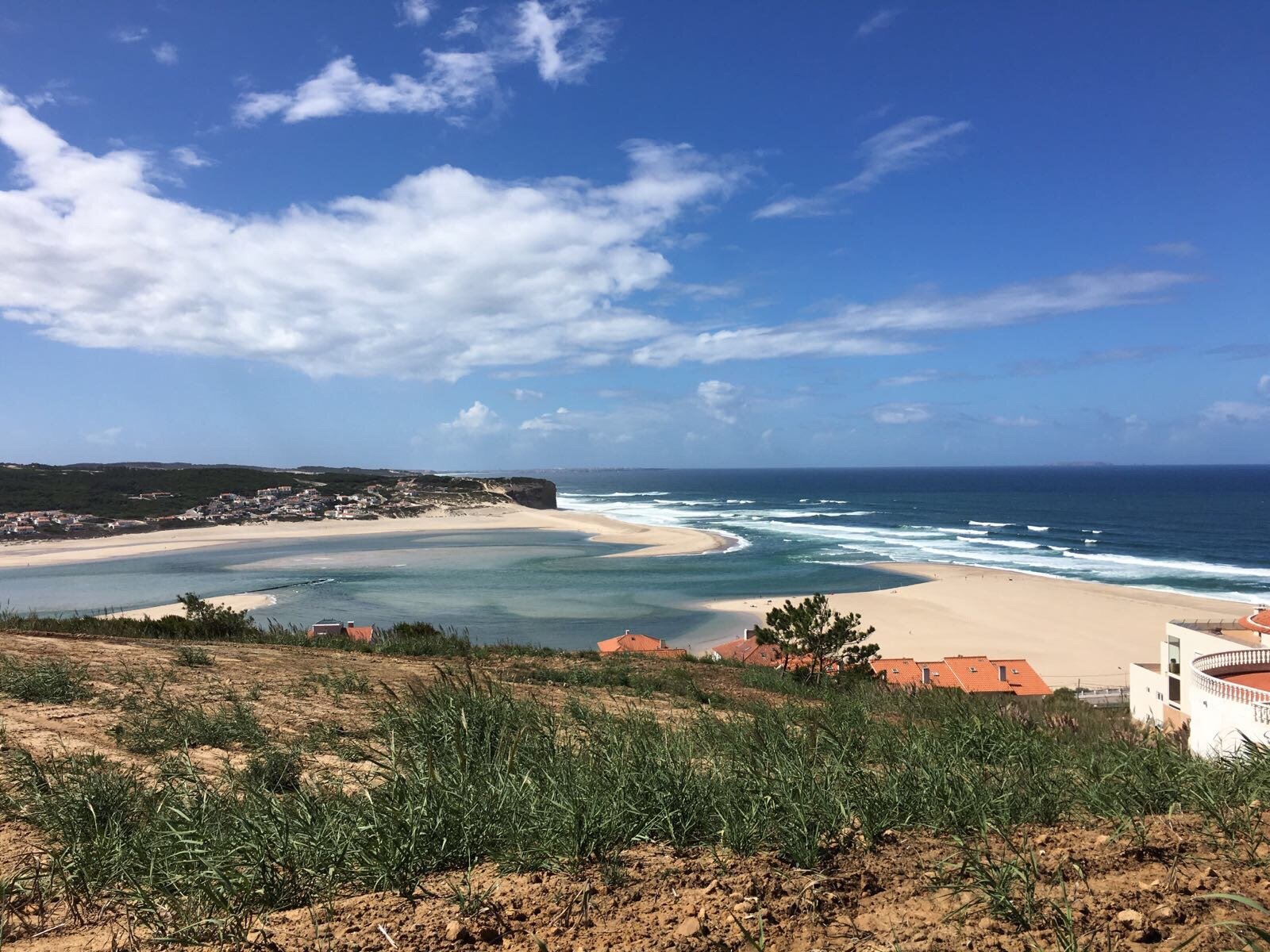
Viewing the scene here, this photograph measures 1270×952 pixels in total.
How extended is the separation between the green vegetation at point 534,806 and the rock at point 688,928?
0.44 meters

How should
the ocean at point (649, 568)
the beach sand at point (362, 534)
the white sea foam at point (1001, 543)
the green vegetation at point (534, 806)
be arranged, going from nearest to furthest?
the green vegetation at point (534, 806) → the ocean at point (649, 568) → the beach sand at point (362, 534) → the white sea foam at point (1001, 543)

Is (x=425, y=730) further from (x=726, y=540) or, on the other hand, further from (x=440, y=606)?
(x=726, y=540)

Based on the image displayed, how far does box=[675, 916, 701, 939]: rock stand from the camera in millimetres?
2115

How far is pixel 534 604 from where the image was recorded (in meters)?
35.2

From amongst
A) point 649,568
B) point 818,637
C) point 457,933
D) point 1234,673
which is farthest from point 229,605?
point 1234,673

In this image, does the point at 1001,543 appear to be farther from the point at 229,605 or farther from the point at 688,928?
the point at 688,928

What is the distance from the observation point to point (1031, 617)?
32844 mm

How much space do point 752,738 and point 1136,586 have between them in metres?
44.0

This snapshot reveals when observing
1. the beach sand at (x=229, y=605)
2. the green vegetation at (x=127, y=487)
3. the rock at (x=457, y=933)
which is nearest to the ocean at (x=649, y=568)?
the beach sand at (x=229, y=605)

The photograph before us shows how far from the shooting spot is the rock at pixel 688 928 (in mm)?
2115

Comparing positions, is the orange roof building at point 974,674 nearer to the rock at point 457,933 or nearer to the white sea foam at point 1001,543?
the rock at point 457,933

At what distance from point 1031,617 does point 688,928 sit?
36.3 metres

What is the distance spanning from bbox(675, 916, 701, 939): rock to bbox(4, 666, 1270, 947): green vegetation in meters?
0.44

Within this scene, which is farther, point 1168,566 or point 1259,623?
point 1168,566
